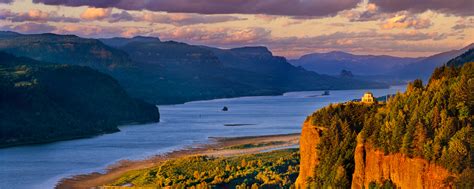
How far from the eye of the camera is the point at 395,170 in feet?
186

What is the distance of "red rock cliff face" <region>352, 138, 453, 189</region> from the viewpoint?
53438 millimetres

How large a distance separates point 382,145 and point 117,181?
174ft

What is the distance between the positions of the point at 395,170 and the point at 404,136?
2466 millimetres

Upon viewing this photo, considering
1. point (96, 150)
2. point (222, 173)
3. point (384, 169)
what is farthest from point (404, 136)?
point (96, 150)

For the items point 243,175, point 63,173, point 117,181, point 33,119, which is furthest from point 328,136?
point 33,119

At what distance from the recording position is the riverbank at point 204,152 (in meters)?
106

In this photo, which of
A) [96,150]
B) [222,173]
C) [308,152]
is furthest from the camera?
[96,150]

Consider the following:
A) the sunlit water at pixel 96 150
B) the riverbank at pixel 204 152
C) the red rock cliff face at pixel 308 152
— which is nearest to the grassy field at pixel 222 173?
the riverbank at pixel 204 152

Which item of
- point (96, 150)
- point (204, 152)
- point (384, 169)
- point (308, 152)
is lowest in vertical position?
point (204, 152)

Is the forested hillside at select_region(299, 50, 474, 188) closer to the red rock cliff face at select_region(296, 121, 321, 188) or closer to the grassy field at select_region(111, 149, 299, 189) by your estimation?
the red rock cliff face at select_region(296, 121, 321, 188)

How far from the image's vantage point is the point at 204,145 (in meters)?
148

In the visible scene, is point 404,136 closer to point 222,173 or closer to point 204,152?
point 222,173

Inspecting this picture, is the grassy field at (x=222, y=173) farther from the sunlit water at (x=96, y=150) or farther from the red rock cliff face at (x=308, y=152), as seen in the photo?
the sunlit water at (x=96, y=150)

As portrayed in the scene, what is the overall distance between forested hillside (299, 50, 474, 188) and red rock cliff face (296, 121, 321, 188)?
0.64 feet
